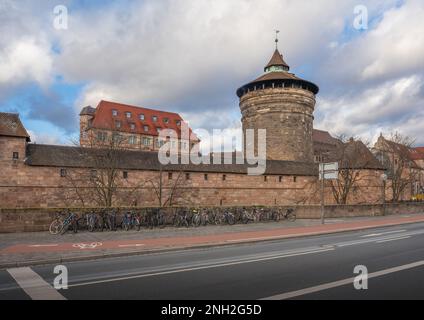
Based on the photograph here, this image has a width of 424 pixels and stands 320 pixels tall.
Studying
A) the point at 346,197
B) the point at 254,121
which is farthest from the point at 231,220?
the point at 254,121

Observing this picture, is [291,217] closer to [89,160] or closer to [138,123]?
[89,160]

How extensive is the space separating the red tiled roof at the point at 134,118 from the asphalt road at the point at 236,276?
5842 cm

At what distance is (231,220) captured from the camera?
20875mm

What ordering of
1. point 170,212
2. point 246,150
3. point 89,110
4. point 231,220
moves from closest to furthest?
1. point 170,212
2. point 231,220
3. point 246,150
4. point 89,110

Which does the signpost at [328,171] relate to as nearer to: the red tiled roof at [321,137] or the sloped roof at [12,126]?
the sloped roof at [12,126]

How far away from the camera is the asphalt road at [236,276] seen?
6277mm

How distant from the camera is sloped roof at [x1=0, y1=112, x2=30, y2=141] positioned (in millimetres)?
28172

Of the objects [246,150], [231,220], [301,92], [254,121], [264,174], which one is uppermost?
[301,92]

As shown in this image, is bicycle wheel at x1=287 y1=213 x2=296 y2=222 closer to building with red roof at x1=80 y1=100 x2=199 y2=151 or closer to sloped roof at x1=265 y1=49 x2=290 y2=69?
sloped roof at x1=265 y1=49 x2=290 y2=69

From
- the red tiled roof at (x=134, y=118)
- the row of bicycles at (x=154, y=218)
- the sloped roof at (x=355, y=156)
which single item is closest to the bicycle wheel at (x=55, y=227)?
the row of bicycles at (x=154, y=218)

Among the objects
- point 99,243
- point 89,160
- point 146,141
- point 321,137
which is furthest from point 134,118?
point 99,243

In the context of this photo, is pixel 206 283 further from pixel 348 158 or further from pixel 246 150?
pixel 246 150

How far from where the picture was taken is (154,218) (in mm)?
18547

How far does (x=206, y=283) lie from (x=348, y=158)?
34089mm
